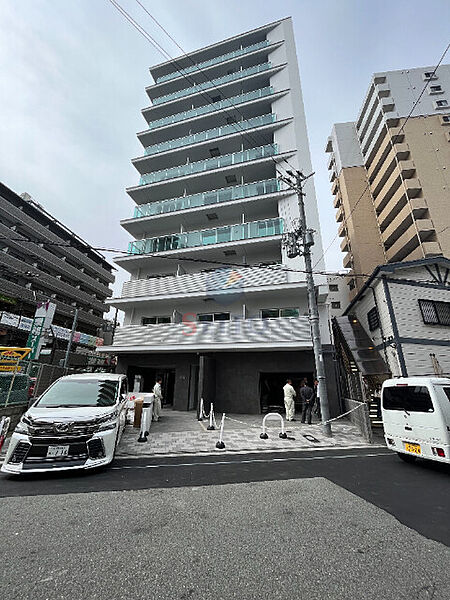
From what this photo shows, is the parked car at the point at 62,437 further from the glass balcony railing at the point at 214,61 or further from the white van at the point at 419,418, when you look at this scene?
the glass balcony railing at the point at 214,61

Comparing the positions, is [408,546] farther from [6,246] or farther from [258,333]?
→ [6,246]

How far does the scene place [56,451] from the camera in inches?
193

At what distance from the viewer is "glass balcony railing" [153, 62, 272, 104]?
2220 cm

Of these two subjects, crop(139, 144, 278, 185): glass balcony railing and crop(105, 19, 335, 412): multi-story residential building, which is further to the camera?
crop(139, 144, 278, 185): glass balcony railing

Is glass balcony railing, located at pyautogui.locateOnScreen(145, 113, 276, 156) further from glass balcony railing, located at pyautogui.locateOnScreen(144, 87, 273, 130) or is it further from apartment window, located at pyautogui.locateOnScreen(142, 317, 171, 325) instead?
apartment window, located at pyautogui.locateOnScreen(142, 317, 171, 325)

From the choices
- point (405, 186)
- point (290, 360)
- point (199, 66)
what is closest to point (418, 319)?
point (290, 360)

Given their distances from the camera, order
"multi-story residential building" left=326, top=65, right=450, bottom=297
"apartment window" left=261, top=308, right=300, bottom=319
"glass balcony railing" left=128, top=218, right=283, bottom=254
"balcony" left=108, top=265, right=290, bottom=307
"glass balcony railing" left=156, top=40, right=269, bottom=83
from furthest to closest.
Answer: "multi-story residential building" left=326, top=65, right=450, bottom=297 < "glass balcony railing" left=156, top=40, right=269, bottom=83 < "glass balcony railing" left=128, top=218, right=283, bottom=254 < "apartment window" left=261, top=308, right=300, bottom=319 < "balcony" left=108, top=265, right=290, bottom=307

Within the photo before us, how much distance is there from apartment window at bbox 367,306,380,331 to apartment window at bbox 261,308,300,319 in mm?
4983

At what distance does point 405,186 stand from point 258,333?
2504 cm

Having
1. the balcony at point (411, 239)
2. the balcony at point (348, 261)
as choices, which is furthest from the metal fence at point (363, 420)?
the balcony at point (348, 261)

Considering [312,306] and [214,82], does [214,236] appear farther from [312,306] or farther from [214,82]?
[214,82]

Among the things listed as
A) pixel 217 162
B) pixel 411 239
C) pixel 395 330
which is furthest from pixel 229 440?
pixel 411 239

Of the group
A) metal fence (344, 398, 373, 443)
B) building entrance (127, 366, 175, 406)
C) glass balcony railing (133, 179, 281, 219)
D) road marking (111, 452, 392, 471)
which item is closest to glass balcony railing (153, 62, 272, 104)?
glass balcony railing (133, 179, 281, 219)

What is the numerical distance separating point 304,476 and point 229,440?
11.7ft
